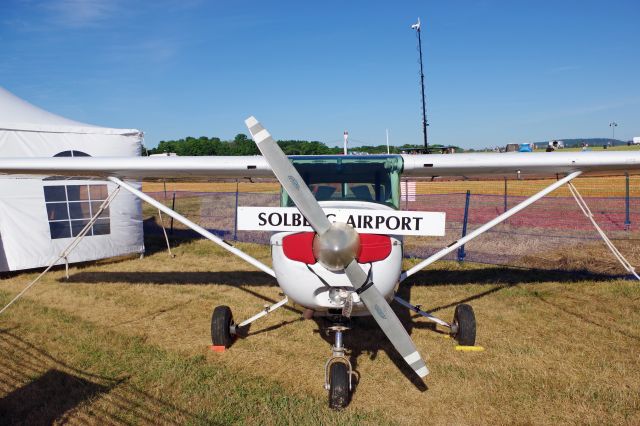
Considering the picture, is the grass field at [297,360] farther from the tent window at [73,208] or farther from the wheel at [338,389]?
the tent window at [73,208]

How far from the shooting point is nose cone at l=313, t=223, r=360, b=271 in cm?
292

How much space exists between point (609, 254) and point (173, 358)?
833cm

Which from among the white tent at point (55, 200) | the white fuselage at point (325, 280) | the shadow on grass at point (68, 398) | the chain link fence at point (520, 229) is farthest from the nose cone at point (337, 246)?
the white tent at point (55, 200)

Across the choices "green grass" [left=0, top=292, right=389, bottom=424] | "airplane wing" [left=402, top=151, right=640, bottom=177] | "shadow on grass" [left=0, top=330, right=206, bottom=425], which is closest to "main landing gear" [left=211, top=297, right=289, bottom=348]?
"green grass" [left=0, top=292, right=389, bottom=424]

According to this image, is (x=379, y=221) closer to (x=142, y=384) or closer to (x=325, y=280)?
(x=325, y=280)

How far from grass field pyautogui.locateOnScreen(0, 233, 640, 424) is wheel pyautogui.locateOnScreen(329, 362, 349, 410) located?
0.31 ft

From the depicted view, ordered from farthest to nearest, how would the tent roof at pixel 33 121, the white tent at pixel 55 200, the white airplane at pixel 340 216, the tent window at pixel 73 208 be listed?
the tent window at pixel 73 208 < the tent roof at pixel 33 121 < the white tent at pixel 55 200 < the white airplane at pixel 340 216

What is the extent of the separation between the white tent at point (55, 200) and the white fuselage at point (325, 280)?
5914 mm

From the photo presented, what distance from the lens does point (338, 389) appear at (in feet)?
11.7

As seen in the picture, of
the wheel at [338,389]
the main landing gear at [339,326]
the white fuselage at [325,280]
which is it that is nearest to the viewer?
the white fuselage at [325,280]

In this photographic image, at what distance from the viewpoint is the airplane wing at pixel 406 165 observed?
15.9 ft

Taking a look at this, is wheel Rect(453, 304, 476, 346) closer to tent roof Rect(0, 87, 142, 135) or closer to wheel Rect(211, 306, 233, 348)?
wheel Rect(211, 306, 233, 348)

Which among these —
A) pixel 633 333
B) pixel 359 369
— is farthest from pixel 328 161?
pixel 633 333

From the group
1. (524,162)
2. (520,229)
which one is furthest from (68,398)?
(520,229)
